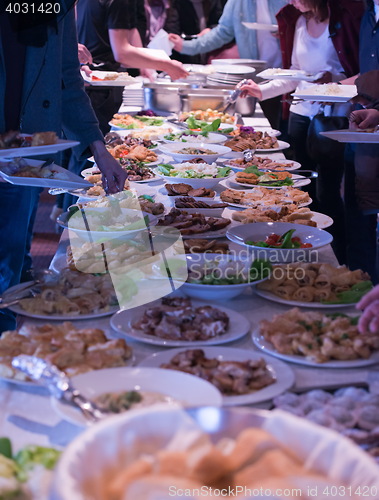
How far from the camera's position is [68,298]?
153cm

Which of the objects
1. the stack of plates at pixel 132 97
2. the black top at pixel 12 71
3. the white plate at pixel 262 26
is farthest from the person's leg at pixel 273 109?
the black top at pixel 12 71

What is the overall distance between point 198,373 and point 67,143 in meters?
0.95

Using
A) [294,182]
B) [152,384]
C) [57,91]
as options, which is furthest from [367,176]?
[152,384]

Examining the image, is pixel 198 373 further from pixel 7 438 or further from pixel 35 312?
pixel 35 312

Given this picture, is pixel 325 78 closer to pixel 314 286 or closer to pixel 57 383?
pixel 314 286

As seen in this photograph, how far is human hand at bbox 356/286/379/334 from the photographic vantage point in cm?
129

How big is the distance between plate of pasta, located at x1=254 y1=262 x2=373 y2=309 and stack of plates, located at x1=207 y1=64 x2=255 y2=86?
3.09 m

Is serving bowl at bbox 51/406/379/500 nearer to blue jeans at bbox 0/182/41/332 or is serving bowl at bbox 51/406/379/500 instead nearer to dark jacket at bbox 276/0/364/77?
blue jeans at bbox 0/182/41/332

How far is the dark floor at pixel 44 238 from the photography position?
451cm

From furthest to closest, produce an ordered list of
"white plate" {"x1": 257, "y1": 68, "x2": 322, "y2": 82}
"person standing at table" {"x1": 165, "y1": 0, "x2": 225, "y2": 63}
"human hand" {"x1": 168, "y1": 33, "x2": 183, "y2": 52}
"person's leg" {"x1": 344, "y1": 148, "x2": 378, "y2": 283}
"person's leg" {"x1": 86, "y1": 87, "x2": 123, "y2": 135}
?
"person standing at table" {"x1": 165, "y1": 0, "x2": 225, "y2": 63}
"human hand" {"x1": 168, "y1": 33, "x2": 183, "y2": 52}
"person's leg" {"x1": 86, "y1": 87, "x2": 123, "y2": 135}
"white plate" {"x1": 257, "y1": 68, "x2": 322, "y2": 82}
"person's leg" {"x1": 344, "y1": 148, "x2": 378, "y2": 283}

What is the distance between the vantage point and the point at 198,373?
3.91ft

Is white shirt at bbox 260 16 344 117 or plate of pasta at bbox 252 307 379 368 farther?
white shirt at bbox 260 16 344 117

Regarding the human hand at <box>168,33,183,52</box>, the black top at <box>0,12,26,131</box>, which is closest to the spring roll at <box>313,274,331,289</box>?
the black top at <box>0,12,26,131</box>

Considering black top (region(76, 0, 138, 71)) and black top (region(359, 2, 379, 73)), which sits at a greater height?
black top (region(76, 0, 138, 71))
